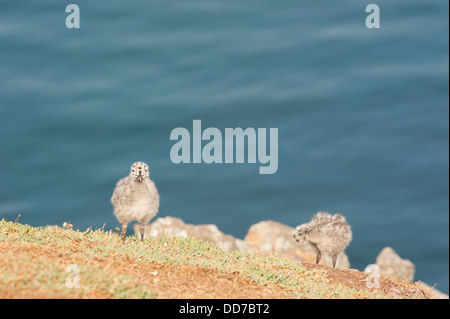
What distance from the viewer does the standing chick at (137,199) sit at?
1587cm

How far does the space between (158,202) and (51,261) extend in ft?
13.1

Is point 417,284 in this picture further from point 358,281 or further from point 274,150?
point 274,150

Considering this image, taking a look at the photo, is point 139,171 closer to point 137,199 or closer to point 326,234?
point 137,199

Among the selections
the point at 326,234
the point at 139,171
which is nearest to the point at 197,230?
the point at 326,234

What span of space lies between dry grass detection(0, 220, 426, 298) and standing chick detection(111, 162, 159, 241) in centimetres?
48

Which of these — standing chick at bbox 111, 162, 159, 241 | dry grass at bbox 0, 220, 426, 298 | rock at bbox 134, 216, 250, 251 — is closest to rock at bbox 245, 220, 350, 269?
rock at bbox 134, 216, 250, 251

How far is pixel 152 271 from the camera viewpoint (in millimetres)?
13047

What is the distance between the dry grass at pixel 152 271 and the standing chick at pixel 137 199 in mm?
476

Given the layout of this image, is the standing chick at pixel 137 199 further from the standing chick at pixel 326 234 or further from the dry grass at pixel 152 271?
the standing chick at pixel 326 234

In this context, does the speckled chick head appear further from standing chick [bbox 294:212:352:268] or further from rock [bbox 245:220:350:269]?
rock [bbox 245:220:350:269]

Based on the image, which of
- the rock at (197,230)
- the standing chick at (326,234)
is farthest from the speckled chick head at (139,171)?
the rock at (197,230)

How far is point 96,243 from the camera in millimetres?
14883

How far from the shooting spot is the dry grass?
444 inches
